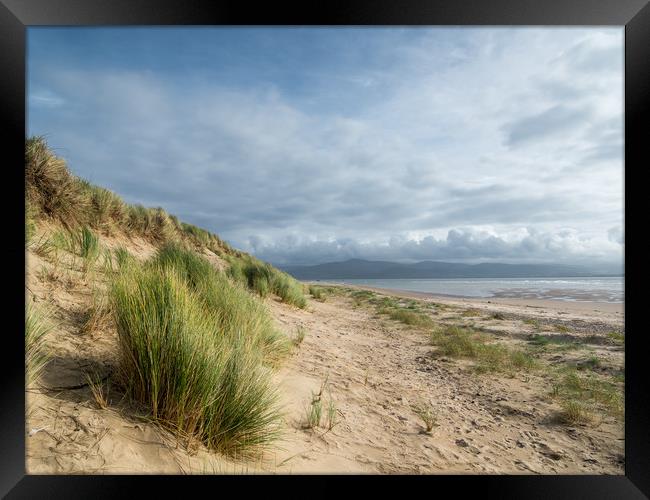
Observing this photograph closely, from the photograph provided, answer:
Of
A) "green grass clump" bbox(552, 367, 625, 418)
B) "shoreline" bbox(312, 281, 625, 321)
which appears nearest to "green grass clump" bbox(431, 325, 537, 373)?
"green grass clump" bbox(552, 367, 625, 418)

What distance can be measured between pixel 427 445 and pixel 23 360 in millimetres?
2845

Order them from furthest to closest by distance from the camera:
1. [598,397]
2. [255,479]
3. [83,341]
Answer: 1. [598,397]
2. [83,341]
3. [255,479]

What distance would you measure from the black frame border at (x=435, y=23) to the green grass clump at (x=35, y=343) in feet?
0.18

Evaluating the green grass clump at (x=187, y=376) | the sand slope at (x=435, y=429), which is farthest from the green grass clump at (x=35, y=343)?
the sand slope at (x=435, y=429)

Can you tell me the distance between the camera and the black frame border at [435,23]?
2014 mm

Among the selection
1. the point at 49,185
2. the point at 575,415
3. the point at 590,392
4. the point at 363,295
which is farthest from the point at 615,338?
the point at 363,295

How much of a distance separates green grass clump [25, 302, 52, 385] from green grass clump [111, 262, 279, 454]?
0.50 meters

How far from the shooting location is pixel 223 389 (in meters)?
1.99

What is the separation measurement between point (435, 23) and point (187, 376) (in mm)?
2762

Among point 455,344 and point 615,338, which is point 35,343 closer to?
point 455,344

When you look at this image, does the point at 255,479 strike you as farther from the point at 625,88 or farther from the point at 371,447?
the point at 625,88

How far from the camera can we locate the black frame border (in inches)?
79.3

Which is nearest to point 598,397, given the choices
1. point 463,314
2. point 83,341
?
point 83,341

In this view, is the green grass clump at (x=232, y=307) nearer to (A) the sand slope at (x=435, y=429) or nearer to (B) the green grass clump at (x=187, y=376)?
(A) the sand slope at (x=435, y=429)
